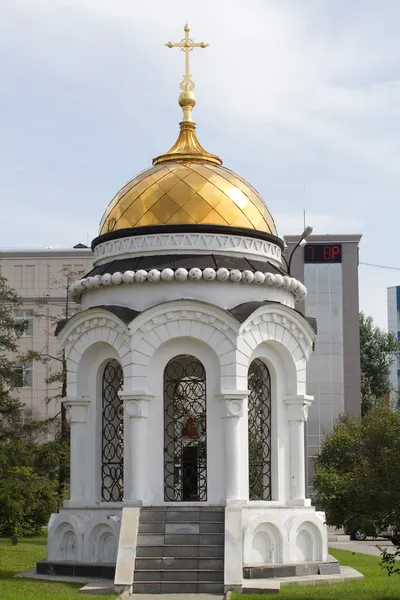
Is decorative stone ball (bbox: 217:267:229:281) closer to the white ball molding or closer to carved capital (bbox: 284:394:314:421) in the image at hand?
the white ball molding

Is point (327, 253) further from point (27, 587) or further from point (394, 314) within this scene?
point (27, 587)

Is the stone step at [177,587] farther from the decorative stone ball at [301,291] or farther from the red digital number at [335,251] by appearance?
the red digital number at [335,251]

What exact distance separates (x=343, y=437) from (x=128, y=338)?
1612 cm

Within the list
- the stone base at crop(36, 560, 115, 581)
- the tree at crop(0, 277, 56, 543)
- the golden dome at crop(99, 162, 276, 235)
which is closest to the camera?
the stone base at crop(36, 560, 115, 581)

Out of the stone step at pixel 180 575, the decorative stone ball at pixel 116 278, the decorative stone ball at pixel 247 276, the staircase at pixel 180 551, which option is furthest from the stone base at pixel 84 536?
the decorative stone ball at pixel 247 276

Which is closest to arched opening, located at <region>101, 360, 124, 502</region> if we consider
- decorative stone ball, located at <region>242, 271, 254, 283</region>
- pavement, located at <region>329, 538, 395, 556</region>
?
decorative stone ball, located at <region>242, 271, 254, 283</region>

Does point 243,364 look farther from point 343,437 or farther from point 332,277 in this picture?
point 332,277

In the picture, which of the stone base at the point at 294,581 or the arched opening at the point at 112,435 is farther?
the arched opening at the point at 112,435

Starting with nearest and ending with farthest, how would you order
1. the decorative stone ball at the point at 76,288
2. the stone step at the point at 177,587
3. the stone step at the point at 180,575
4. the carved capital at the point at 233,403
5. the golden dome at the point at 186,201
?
the stone step at the point at 177,587
the stone step at the point at 180,575
the carved capital at the point at 233,403
the golden dome at the point at 186,201
the decorative stone ball at the point at 76,288

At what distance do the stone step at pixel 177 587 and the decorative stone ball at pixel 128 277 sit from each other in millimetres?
4989

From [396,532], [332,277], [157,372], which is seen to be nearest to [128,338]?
[157,372]

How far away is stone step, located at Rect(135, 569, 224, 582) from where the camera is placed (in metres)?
15.4

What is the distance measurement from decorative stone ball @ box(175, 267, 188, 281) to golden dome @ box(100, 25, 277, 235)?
1.12 meters

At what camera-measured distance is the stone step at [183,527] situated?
53.6 feet
